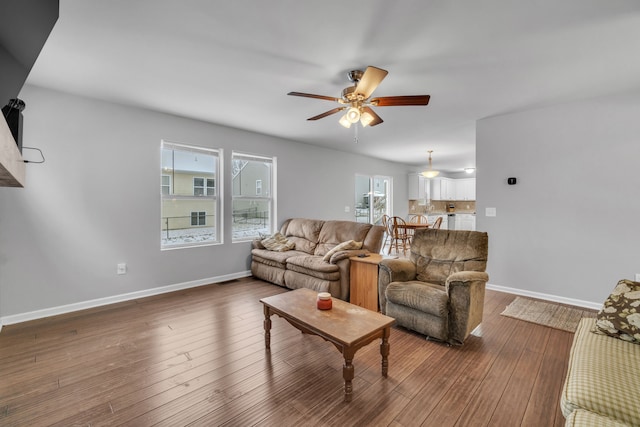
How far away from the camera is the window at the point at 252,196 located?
468 cm

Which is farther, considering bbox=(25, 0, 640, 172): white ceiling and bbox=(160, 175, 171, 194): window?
bbox=(160, 175, 171, 194): window

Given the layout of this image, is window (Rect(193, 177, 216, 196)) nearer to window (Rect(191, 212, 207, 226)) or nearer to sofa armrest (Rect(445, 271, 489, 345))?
window (Rect(191, 212, 207, 226))

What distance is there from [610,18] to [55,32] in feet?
13.1

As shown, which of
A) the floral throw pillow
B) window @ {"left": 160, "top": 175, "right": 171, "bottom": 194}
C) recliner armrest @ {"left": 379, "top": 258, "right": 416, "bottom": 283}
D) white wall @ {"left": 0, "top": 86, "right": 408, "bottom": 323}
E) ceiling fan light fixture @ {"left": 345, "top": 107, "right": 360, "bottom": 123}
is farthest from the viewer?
window @ {"left": 160, "top": 175, "right": 171, "bottom": 194}

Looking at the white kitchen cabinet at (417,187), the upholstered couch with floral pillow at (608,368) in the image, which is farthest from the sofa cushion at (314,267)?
the white kitchen cabinet at (417,187)

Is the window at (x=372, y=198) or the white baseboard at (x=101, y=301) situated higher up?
the window at (x=372, y=198)

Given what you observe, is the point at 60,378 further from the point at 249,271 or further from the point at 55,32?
the point at 249,271

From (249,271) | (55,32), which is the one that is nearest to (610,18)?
(55,32)

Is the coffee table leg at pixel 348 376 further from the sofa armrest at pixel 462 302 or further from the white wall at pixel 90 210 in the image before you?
the white wall at pixel 90 210

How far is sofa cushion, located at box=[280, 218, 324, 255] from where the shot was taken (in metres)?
4.37

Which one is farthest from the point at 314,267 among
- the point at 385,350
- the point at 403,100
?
the point at 403,100

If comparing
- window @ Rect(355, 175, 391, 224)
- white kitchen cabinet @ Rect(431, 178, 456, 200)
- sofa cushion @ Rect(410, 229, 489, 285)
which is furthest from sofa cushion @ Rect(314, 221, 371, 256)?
white kitchen cabinet @ Rect(431, 178, 456, 200)

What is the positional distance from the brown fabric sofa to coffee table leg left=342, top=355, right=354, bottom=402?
5.43ft

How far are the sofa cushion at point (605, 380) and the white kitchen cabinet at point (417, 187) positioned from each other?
7.11 m
